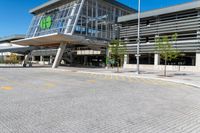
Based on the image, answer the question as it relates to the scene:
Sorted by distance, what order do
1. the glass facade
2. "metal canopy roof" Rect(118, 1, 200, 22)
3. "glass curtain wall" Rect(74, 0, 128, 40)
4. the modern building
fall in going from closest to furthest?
"metal canopy roof" Rect(118, 1, 200, 22), the modern building, the glass facade, "glass curtain wall" Rect(74, 0, 128, 40)

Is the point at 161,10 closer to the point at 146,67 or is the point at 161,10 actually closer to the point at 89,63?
the point at 146,67

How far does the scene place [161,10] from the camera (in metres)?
39.8

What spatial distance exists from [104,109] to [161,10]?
37020 millimetres

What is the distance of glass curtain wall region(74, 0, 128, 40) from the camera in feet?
145

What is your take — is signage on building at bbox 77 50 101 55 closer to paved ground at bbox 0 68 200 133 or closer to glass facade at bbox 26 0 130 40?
glass facade at bbox 26 0 130 40

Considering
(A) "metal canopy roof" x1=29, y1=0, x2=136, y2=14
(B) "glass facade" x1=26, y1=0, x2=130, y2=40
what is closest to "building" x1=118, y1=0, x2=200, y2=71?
(B) "glass facade" x1=26, y1=0, x2=130, y2=40

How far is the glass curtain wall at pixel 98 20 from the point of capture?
1740 inches

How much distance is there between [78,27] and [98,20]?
8.19 m

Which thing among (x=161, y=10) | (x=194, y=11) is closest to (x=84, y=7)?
(x=161, y=10)

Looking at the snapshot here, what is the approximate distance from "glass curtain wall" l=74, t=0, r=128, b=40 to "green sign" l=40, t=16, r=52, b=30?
10098 mm

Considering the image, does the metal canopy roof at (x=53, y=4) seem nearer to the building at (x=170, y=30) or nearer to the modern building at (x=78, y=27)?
the modern building at (x=78, y=27)

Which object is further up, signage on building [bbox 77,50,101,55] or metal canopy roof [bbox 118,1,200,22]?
metal canopy roof [bbox 118,1,200,22]

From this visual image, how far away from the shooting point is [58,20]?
47156 millimetres

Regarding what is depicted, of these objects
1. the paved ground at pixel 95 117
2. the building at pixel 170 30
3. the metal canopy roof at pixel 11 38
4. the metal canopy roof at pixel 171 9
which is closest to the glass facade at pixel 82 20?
the building at pixel 170 30
